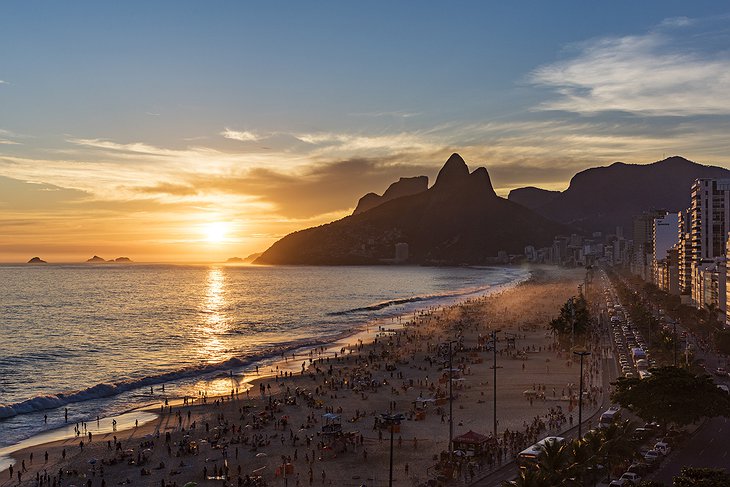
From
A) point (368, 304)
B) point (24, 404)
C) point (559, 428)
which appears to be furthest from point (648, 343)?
point (368, 304)

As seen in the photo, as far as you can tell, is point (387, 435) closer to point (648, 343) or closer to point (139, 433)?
point (139, 433)

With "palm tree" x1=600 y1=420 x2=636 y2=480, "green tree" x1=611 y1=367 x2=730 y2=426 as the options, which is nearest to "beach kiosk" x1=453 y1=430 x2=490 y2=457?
"palm tree" x1=600 y1=420 x2=636 y2=480

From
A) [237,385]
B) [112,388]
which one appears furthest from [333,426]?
[112,388]

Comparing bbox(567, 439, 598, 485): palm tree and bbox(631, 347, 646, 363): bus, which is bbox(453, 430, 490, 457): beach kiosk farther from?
bbox(631, 347, 646, 363): bus

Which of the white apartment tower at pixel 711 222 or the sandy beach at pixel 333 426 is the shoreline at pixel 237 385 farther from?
the white apartment tower at pixel 711 222

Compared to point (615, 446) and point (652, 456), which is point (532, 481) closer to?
point (615, 446)

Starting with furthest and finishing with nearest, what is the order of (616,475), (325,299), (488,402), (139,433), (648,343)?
(325,299) < (648,343) < (488,402) < (139,433) < (616,475)
